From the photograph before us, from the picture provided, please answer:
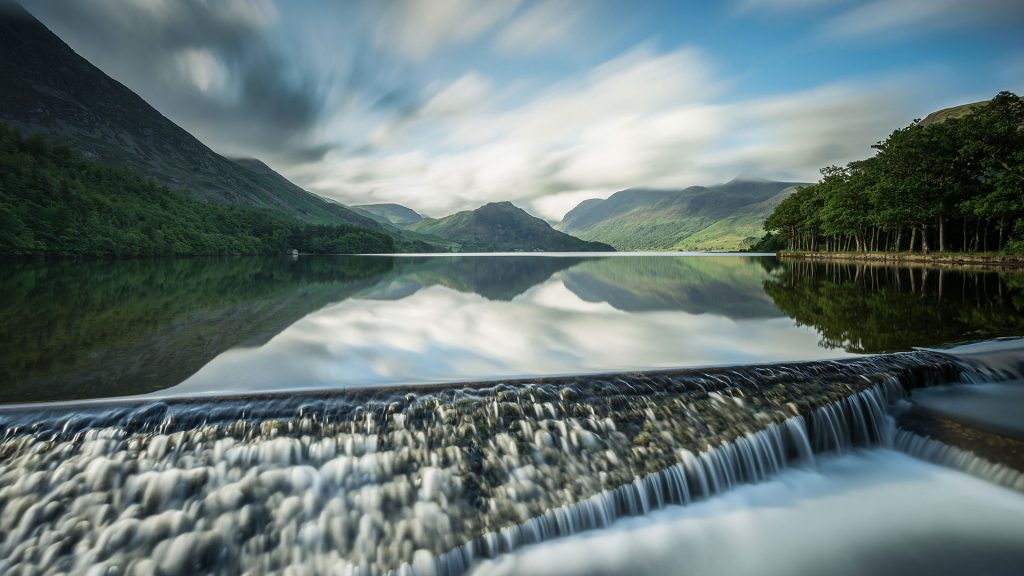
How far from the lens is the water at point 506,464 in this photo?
508 centimetres

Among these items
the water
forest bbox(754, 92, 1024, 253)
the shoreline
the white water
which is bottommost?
the white water

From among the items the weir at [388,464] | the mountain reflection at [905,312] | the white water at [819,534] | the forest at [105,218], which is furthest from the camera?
the forest at [105,218]

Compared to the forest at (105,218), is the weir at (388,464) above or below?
below

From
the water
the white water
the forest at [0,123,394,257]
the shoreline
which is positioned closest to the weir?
the water

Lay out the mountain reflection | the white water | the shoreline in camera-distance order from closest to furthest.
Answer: the white water, the mountain reflection, the shoreline

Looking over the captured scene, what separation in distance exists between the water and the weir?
0.03 metres

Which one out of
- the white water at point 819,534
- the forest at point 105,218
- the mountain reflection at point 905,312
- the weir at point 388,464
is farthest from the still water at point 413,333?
the forest at point 105,218

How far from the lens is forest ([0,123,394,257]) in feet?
221

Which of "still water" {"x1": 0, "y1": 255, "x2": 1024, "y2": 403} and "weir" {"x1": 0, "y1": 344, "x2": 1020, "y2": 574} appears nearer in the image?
"weir" {"x1": 0, "y1": 344, "x2": 1020, "y2": 574}

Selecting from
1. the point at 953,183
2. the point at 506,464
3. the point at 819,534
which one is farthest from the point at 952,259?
the point at 506,464

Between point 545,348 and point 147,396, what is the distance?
810cm

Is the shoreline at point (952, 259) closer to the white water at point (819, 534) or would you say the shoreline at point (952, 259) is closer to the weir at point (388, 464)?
the white water at point (819, 534)

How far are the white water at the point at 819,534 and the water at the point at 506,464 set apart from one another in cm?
3

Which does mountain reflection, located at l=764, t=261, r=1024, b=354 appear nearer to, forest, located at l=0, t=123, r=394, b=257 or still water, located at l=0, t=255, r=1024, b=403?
still water, located at l=0, t=255, r=1024, b=403
